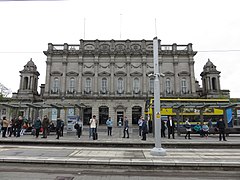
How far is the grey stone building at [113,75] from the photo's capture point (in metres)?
40.5

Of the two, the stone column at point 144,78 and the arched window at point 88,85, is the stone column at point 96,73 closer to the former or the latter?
the arched window at point 88,85

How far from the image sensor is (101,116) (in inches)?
1596

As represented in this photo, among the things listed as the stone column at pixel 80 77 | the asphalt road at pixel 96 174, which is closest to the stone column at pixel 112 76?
the stone column at pixel 80 77

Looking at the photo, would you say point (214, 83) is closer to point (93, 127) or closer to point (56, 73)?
point (56, 73)

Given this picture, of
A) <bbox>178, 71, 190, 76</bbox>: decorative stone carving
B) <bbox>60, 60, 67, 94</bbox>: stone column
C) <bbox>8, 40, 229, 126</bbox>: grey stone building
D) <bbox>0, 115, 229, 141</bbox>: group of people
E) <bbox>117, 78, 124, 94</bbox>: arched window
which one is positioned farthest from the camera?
<bbox>178, 71, 190, 76</bbox>: decorative stone carving

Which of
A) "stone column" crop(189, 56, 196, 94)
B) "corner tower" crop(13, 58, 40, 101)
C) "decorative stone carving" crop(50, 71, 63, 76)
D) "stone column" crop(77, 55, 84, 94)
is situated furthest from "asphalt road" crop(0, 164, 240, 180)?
"corner tower" crop(13, 58, 40, 101)

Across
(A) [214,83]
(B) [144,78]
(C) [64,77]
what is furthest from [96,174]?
(A) [214,83]

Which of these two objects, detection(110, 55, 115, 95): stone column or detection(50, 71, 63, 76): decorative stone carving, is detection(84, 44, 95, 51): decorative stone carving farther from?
detection(50, 71, 63, 76): decorative stone carving

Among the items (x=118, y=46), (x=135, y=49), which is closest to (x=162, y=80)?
(x=135, y=49)

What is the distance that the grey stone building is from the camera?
40500 millimetres

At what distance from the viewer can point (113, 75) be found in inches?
1651

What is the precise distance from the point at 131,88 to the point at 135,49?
30.2 feet

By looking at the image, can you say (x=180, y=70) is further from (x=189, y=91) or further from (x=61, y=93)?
(x=61, y=93)

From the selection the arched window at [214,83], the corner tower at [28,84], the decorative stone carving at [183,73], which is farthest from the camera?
the corner tower at [28,84]
